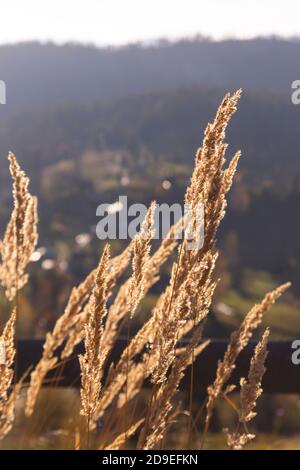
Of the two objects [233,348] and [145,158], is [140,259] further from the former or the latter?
[145,158]

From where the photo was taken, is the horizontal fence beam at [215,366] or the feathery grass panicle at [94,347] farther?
the horizontal fence beam at [215,366]

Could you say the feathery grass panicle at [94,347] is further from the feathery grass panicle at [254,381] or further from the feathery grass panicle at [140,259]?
the feathery grass panicle at [254,381]

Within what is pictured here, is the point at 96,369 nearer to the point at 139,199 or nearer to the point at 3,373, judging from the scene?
the point at 3,373

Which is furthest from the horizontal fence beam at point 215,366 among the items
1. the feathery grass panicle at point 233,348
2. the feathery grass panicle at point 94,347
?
the feathery grass panicle at point 94,347

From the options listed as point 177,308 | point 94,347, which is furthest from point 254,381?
point 94,347

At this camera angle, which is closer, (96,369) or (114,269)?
(96,369)

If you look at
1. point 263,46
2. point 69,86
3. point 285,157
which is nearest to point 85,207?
point 285,157

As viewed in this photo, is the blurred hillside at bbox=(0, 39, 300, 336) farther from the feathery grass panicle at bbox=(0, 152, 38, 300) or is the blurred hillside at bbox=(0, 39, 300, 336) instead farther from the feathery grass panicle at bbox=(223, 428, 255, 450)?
the feathery grass panicle at bbox=(223, 428, 255, 450)
